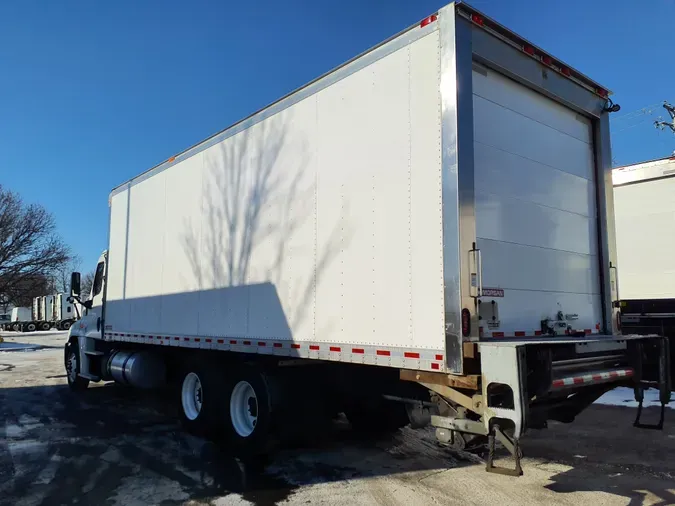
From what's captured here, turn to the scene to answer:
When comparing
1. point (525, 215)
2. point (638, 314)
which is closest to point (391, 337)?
point (525, 215)

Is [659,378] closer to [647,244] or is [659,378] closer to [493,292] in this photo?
[493,292]

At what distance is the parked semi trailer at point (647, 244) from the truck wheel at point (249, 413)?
6.49 meters

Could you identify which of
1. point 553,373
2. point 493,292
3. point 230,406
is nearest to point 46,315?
point 230,406

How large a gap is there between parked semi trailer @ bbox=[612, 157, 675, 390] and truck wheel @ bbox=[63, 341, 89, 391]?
10993mm

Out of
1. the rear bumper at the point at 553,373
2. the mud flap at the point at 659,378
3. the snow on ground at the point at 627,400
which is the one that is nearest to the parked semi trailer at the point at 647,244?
the snow on ground at the point at 627,400

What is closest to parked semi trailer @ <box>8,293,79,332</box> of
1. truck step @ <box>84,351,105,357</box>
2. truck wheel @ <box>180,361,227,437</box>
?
truck step @ <box>84,351,105,357</box>

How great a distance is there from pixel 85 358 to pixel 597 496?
10.1 m

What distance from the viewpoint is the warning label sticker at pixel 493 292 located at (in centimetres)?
453

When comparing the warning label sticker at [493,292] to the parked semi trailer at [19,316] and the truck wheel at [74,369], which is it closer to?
the truck wheel at [74,369]

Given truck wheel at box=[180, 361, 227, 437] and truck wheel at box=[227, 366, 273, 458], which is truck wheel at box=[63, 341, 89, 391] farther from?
truck wheel at box=[227, 366, 273, 458]

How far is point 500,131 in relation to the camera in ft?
16.4

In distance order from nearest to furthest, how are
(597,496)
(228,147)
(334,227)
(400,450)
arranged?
(597,496), (334,227), (400,450), (228,147)

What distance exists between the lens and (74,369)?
1184 cm

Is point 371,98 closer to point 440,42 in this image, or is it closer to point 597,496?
point 440,42
